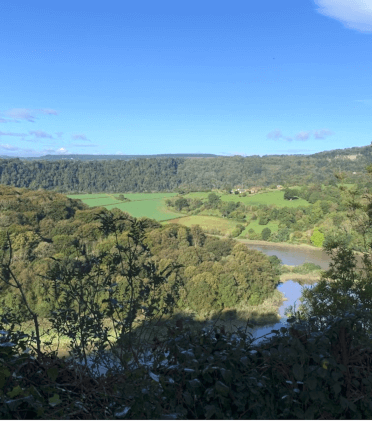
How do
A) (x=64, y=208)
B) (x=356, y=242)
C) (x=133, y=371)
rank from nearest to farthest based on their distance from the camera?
(x=133, y=371) < (x=356, y=242) < (x=64, y=208)

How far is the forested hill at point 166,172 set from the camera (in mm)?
39031

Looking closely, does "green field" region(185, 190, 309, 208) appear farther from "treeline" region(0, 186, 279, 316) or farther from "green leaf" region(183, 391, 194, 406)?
"green leaf" region(183, 391, 194, 406)

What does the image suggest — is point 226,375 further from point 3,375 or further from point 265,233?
point 265,233

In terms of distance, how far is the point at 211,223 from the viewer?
32906 mm

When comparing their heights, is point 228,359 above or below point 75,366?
above

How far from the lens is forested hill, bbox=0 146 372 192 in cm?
3903

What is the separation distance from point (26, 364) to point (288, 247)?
27.0m

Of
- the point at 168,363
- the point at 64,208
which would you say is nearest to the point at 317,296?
the point at 168,363

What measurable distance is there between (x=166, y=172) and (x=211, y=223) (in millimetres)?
13955

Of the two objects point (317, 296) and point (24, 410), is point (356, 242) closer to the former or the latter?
point (317, 296)

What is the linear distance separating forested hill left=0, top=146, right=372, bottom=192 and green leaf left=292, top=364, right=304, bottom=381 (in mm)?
32008

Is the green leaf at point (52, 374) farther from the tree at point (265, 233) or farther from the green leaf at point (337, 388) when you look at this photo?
the tree at point (265, 233)

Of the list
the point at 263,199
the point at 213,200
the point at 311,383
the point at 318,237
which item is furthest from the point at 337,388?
the point at 263,199

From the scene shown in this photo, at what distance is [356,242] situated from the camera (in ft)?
38.7
